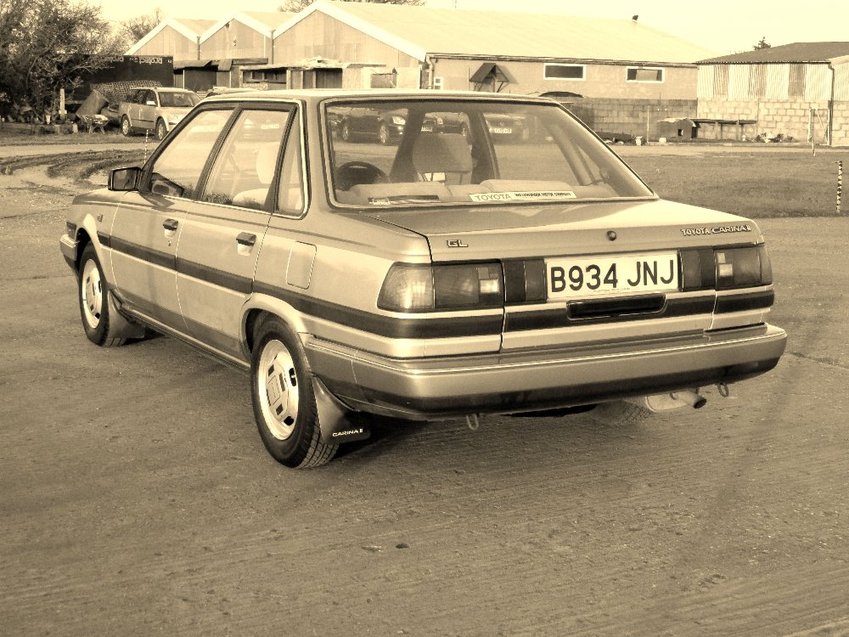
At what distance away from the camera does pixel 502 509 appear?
4668 mm

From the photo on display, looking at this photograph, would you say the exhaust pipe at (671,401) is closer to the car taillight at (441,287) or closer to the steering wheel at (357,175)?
the car taillight at (441,287)

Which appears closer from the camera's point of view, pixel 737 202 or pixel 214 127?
pixel 214 127

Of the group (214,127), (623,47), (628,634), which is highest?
(623,47)

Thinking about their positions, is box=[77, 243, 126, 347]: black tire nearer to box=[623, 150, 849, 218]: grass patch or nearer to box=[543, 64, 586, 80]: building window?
box=[623, 150, 849, 218]: grass patch

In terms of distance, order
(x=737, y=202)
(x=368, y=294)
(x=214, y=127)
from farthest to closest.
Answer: (x=737, y=202)
(x=214, y=127)
(x=368, y=294)

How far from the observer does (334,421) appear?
4.89 metres

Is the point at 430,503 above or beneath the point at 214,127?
beneath

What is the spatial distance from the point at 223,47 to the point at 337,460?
66.2 m

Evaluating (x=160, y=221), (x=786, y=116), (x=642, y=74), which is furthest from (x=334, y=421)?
Result: (x=642, y=74)

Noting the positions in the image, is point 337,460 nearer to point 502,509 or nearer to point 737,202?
point 502,509

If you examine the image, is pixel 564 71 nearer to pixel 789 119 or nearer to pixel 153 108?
pixel 789 119

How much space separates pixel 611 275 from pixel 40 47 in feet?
152

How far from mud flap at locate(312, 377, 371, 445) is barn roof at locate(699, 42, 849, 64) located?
2207 inches

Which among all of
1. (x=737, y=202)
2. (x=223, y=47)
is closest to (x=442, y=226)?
(x=737, y=202)
